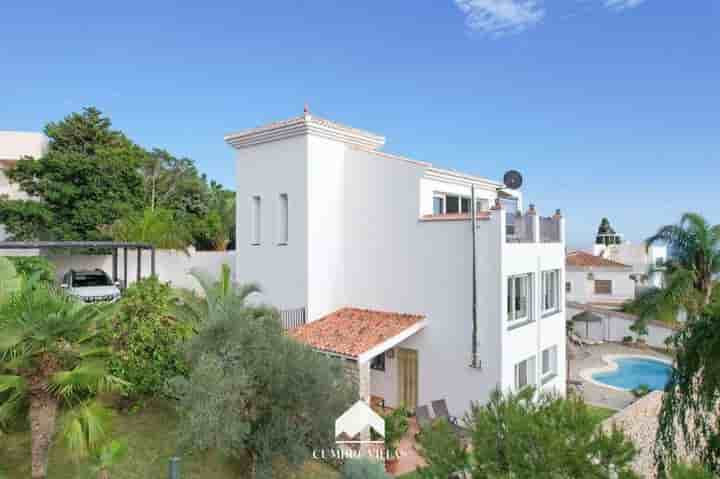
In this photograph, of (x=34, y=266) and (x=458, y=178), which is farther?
(x=34, y=266)

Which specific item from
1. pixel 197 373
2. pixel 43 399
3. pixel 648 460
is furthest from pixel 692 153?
pixel 43 399

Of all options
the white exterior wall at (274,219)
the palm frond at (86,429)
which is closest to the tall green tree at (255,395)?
the palm frond at (86,429)

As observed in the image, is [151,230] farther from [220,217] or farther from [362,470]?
[362,470]

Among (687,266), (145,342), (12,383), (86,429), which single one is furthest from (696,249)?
(12,383)

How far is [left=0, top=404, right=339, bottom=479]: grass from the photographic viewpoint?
9.57 metres

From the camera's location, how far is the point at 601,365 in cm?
2759

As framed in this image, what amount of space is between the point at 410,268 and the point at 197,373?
966cm

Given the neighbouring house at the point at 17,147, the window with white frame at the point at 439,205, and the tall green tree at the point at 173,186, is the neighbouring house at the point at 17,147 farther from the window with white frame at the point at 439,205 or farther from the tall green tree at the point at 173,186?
the window with white frame at the point at 439,205

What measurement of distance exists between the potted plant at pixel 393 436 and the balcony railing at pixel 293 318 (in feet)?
19.6

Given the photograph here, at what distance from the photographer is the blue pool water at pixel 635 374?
24.4 metres

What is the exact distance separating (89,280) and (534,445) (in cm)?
2499

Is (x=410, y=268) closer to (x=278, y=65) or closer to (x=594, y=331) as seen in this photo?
(x=278, y=65)

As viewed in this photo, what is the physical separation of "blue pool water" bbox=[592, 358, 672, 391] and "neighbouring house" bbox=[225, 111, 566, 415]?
7090mm

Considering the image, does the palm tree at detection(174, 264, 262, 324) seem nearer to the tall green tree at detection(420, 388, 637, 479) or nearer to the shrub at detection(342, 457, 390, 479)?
the shrub at detection(342, 457, 390, 479)
